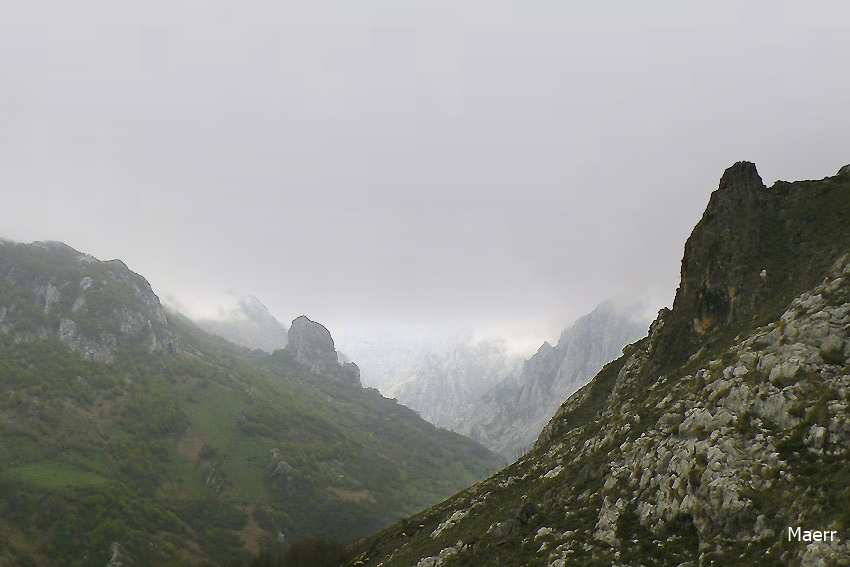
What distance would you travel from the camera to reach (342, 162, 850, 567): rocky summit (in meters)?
26.4

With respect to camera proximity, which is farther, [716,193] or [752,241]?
[716,193]

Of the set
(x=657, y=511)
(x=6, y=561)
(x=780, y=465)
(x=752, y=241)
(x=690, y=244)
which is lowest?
(x=6, y=561)

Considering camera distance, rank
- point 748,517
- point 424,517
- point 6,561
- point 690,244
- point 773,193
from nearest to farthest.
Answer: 1. point 748,517
2. point 773,193
3. point 690,244
4. point 424,517
5. point 6,561

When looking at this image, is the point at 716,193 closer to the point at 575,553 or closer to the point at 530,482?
the point at 530,482

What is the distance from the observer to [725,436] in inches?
1280

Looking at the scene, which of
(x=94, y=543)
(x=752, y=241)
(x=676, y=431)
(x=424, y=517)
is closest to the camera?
(x=676, y=431)

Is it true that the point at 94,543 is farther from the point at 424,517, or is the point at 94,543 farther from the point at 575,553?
the point at 575,553

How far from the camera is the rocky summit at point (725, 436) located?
26406mm

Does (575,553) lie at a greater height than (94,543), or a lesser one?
greater

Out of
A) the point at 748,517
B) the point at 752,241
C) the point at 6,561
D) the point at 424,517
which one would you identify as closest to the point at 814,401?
the point at 748,517

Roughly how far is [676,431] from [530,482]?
85.4ft

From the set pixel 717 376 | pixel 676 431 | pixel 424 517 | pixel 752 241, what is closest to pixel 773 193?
pixel 752 241

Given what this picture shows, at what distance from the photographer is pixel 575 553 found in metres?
34.2

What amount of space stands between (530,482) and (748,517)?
34.3 m
